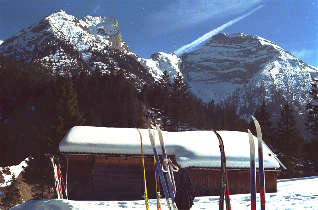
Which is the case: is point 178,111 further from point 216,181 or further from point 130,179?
point 216,181

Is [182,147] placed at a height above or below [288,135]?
above

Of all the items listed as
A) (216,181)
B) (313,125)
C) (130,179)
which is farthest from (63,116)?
(313,125)

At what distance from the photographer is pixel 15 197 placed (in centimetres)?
2788

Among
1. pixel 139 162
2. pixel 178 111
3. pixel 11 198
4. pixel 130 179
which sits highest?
pixel 178 111

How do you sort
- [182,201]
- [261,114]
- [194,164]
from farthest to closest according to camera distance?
1. [261,114]
2. [194,164]
3. [182,201]

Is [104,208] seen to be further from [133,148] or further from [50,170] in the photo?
[50,170]

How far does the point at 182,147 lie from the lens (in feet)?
57.2

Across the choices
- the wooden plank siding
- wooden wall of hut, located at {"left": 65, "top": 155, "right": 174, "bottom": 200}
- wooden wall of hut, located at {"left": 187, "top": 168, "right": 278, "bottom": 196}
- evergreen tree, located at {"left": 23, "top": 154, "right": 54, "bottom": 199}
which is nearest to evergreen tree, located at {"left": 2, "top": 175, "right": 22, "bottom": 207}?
evergreen tree, located at {"left": 23, "top": 154, "right": 54, "bottom": 199}

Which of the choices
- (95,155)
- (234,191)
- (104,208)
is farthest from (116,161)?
(234,191)

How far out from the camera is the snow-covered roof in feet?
54.7

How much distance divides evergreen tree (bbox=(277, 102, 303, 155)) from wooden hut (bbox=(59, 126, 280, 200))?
25154mm

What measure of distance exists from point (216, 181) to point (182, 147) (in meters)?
2.79

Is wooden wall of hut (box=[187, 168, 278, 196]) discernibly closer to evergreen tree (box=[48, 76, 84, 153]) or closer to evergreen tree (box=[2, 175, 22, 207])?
evergreen tree (box=[48, 76, 84, 153])

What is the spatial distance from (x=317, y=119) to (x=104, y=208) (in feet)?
112
